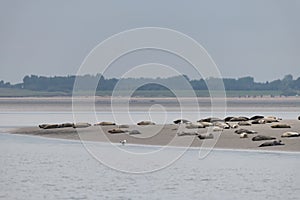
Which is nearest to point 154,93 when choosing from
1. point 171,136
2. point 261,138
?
→ point 171,136

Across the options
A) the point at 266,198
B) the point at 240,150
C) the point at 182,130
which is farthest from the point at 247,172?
the point at 182,130

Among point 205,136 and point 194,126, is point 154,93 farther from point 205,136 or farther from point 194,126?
point 205,136

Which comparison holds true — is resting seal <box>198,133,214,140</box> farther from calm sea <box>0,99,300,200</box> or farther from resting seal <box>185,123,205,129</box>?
resting seal <box>185,123,205,129</box>

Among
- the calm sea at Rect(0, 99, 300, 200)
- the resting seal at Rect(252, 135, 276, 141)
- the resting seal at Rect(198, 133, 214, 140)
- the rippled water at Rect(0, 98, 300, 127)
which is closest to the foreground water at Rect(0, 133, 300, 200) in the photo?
the calm sea at Rect(0, 99, 300, 200)

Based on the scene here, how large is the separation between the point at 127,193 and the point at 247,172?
4927 mm

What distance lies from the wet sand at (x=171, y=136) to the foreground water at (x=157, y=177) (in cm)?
206

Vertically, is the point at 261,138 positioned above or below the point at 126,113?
below

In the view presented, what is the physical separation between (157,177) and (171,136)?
1268cm

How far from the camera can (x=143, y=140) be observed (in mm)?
34656

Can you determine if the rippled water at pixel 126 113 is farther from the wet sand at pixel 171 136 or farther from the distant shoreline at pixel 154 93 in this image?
the distant shoreline at pixel 154 93

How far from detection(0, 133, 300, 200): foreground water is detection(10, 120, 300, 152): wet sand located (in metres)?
2.06

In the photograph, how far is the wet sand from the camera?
31145 millimetres

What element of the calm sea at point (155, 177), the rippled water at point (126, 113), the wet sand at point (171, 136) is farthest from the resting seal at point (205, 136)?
the rippled water at point (126, 113)

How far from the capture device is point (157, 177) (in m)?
23.1
